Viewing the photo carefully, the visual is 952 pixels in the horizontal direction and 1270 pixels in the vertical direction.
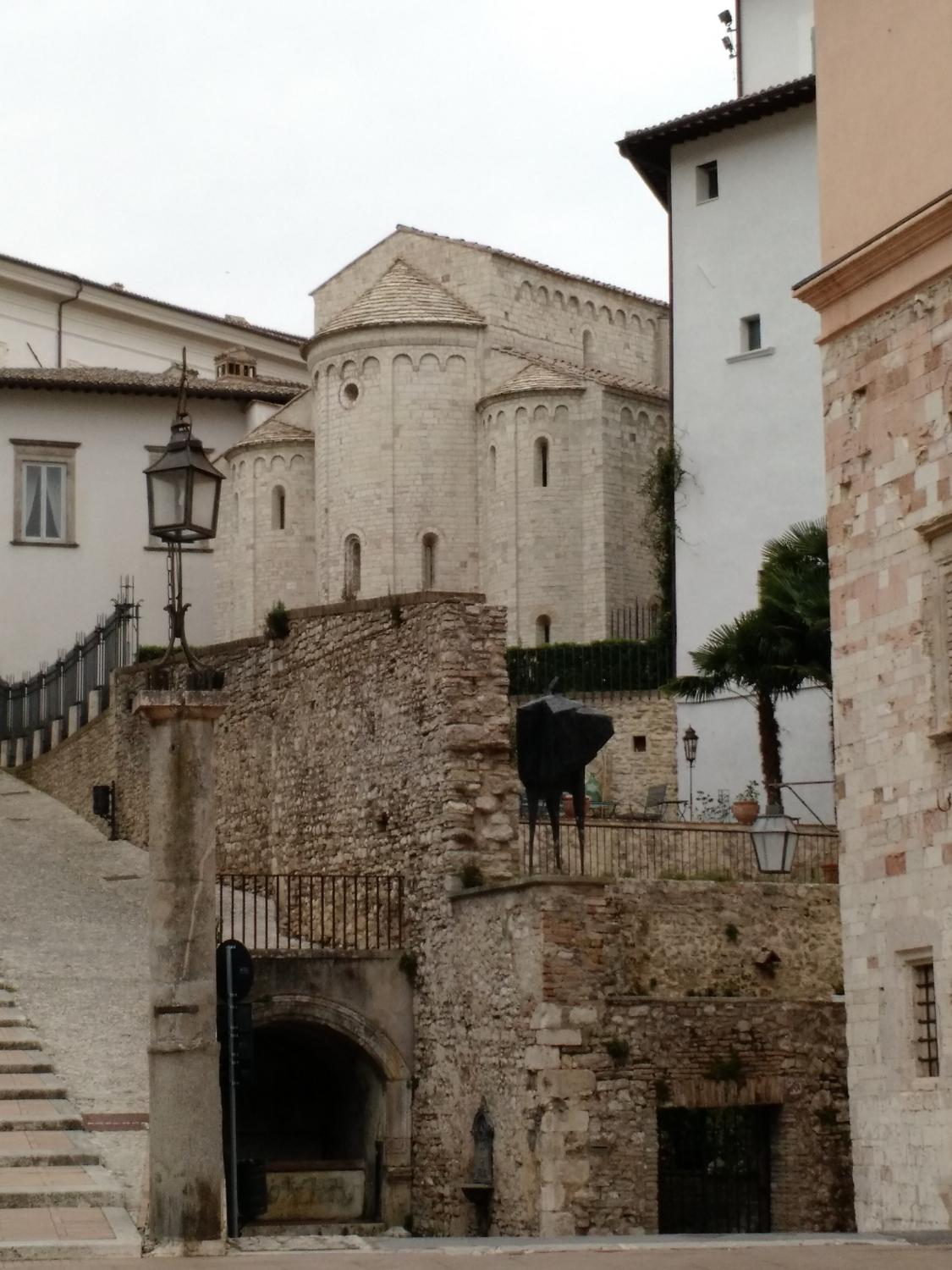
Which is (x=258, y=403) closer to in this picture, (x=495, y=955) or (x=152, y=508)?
(x=495, y=955)

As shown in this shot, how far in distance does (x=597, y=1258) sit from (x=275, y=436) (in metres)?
34.9

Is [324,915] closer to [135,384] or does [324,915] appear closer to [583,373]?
[583,373]

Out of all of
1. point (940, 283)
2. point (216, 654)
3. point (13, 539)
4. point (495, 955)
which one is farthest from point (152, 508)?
point (13, 539)

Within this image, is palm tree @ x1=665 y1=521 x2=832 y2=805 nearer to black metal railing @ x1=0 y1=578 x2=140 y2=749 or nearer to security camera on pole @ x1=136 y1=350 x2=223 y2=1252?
black metal railing @ x1=0 y1=578 x2=140 y2=749

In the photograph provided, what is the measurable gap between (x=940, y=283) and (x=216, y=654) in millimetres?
13252

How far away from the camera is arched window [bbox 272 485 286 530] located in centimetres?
4641

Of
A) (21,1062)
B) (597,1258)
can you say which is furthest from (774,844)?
(597,1258)

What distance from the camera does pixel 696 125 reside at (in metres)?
39.0

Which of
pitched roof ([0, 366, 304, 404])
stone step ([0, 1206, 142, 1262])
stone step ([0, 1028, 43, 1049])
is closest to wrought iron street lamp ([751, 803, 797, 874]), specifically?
stone step ([0, 1028, 43, 1049])

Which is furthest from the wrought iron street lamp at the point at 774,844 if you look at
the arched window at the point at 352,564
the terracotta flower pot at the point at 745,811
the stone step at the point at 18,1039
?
the arched window at the point at 352,564

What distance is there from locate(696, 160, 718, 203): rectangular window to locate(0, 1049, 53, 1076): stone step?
2361 cm

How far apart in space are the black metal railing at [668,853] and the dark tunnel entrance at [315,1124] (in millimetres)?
2893

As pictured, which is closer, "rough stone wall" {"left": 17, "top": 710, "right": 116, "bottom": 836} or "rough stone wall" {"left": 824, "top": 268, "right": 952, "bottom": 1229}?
"rough stone wall" {"left": 824, "top": 268, "right": 952, "bottom": 1229}

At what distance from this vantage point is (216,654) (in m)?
28.8
